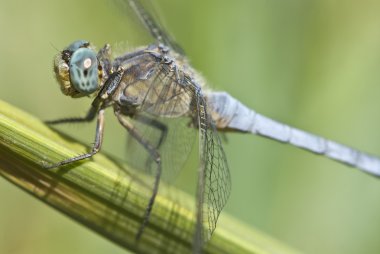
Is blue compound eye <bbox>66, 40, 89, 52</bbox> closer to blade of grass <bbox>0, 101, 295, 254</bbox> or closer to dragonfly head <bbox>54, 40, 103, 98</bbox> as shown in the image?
dragonfly head <bbox>54, 40, 103, 98</bbox>

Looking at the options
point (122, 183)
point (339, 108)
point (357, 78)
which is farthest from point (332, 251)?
point (122, 183)

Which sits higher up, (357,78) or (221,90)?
(357,78)

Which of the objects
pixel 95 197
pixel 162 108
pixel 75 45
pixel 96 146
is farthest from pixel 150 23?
pixel 95 197

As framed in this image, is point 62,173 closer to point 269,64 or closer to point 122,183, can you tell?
point 122,183

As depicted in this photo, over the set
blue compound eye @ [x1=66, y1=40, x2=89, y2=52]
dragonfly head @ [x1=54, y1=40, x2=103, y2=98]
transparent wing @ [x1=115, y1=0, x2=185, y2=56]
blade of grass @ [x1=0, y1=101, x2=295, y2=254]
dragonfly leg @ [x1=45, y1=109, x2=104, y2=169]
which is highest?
transparent wing @ [x1=115, y1=0, x2=185, y2=56]

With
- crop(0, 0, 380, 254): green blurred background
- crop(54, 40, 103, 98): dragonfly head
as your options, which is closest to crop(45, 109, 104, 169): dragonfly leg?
crop(54, 40, 103, 98): dragonfly head

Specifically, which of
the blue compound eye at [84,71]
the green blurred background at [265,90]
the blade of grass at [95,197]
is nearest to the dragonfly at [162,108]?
the blue compound eye at [84,71]
